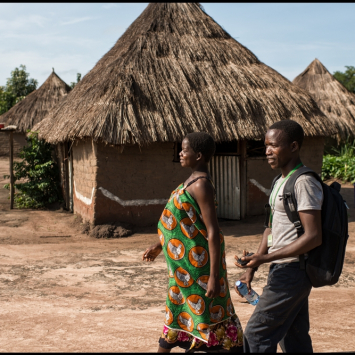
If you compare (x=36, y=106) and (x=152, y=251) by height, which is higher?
(x=36, y=106)

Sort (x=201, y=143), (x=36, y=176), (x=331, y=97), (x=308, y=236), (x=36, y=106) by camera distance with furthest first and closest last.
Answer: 1. (x=331, y=97)
2. (x=36, y=106)
3. (x=36, y=176)
4. (x=201, y=143)
5. (x=308, y=236)

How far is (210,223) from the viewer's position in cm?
243

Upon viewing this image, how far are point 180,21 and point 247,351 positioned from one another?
8.82 meters

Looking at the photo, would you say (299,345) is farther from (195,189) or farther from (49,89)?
(49,89)

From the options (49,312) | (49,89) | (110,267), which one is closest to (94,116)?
(110,267)

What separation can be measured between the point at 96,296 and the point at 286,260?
114 inches

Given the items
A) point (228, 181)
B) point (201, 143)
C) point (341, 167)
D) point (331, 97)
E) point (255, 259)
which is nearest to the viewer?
point (255, 259)

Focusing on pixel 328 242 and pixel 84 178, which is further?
pixel 84 178

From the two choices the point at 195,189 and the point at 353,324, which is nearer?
the point at 195,189

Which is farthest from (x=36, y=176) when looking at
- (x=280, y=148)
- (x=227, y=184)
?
(x=280, y=148)

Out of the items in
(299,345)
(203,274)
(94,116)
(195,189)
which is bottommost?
(299,345)

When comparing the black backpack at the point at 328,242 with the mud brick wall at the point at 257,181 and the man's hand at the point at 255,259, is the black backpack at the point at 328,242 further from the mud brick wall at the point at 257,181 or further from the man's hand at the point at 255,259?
the mud brick wall at the point at 257,181

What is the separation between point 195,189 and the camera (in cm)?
249

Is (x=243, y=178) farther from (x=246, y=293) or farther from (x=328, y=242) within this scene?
(x=328, y=242)
